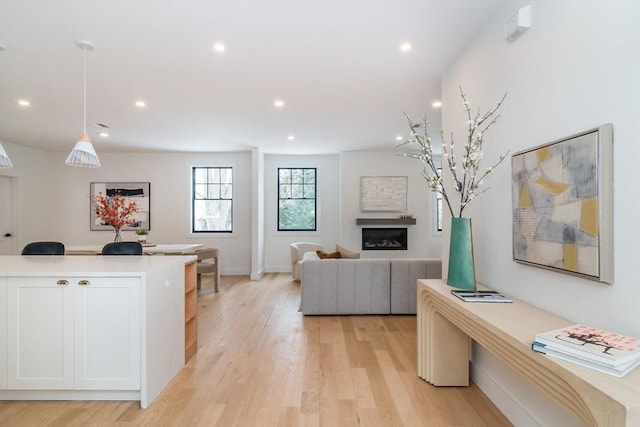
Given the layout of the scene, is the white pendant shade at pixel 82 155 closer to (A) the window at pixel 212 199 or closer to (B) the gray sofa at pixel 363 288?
(B) the gray sofa at pixel 363 288

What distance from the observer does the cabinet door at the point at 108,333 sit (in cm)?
217

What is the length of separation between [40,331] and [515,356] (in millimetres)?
2803

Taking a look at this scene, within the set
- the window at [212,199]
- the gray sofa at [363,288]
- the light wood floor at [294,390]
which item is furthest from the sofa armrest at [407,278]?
the window at [212,199]

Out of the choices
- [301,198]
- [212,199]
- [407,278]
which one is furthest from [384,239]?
[212,199]

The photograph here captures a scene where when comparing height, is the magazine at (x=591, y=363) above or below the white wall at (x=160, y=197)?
below

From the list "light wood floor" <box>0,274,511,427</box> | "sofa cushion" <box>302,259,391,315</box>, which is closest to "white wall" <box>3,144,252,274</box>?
"sofa cushion" <box>302,259,391,315</box>

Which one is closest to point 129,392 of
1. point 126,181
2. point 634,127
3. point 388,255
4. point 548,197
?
point 548,197

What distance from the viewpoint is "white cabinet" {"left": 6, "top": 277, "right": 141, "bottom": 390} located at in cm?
218

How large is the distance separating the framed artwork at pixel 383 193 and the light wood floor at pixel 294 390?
11.2 feet

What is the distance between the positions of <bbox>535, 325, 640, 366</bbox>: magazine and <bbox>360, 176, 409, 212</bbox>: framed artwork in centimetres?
555

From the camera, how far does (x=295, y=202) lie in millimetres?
7195

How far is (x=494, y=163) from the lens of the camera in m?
2.24

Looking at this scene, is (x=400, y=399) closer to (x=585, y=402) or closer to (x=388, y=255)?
(x=585, y=402)

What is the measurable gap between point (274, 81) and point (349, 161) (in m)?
3.76
